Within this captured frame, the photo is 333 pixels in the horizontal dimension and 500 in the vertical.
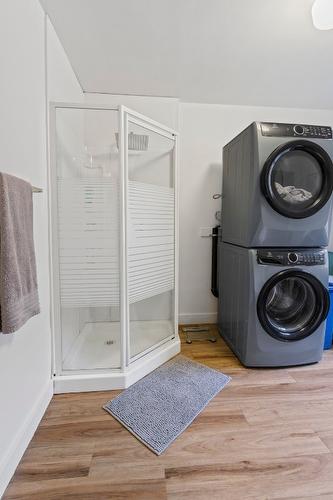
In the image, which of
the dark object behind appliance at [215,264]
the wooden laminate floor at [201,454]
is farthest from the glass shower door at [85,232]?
the dark object behind appliance at [215,264]

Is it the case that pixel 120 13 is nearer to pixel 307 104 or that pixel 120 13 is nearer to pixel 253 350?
pixel 307 104


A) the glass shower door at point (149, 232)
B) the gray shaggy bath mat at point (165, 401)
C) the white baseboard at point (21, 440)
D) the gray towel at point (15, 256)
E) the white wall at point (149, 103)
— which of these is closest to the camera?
the gray towel at point (15, 256)

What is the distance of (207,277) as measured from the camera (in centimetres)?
269

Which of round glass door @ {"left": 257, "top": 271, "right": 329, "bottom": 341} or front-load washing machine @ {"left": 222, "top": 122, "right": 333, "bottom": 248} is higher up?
front-load washing machine @ {"left": 222, "top": 122, "right": 333, "bottom": 248}

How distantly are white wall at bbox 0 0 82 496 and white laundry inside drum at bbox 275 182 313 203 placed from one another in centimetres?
155

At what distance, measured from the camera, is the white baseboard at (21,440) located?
105cm

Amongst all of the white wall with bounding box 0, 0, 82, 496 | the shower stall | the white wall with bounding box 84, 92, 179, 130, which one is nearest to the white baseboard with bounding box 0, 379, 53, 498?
the white wall with bounding box 0, 0, 82, 496

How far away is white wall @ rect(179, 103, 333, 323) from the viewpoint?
2547 mm

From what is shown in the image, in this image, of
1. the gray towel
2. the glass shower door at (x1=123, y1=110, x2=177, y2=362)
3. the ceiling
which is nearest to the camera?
the gray towel

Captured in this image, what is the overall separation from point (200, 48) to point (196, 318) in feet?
7.69

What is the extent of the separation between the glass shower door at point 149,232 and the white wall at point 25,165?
1.68 ft

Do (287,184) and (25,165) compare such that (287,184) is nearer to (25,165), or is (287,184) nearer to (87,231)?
(87,231)

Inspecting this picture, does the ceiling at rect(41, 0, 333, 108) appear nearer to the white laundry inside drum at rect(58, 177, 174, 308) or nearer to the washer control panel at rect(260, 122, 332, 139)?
the washer control panel at rect(260, 122, 332, 139)

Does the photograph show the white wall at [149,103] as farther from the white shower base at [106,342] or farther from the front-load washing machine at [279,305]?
the white shower base at [106,342]
